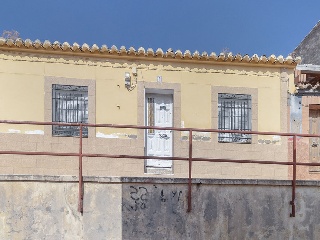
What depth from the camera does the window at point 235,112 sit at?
11.1 meters

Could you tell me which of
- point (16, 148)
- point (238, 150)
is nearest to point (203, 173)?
point (238, 150)

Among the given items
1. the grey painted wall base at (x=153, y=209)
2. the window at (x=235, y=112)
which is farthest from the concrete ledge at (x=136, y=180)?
the window at (x=235, y=112)

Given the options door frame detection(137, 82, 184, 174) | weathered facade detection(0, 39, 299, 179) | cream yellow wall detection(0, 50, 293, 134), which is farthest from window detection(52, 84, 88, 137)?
door frame detection(137, 82, 184, 174)

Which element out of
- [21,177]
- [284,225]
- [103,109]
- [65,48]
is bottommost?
[284,225]

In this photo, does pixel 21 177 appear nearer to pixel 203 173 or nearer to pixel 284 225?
pixel 284 225

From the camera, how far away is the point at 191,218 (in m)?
7.04

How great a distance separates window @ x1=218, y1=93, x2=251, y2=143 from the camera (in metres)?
11.1

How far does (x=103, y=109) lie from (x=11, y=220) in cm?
445

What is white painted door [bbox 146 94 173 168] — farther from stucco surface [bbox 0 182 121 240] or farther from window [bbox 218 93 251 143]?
stucco surface [bbox 0 182 121 240]

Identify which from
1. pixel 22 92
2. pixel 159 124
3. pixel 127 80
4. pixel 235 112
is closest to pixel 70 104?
pixel 22 92

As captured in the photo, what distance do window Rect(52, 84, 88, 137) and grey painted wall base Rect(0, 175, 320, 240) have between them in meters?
3.77

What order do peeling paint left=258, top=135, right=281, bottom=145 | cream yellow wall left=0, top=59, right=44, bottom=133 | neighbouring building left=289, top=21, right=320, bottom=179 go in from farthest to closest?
neighbouring building left=289, top=21, right=320, bottom=179 → peeling paint left=258, top=135, right=281, bottom=145 → cream yellow wall left=0, top=59, right=44, bottom=133

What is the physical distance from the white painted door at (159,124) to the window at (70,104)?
5.03 feet

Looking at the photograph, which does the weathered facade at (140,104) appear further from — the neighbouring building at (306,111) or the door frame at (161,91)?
the neighbouring building at (306,111)
